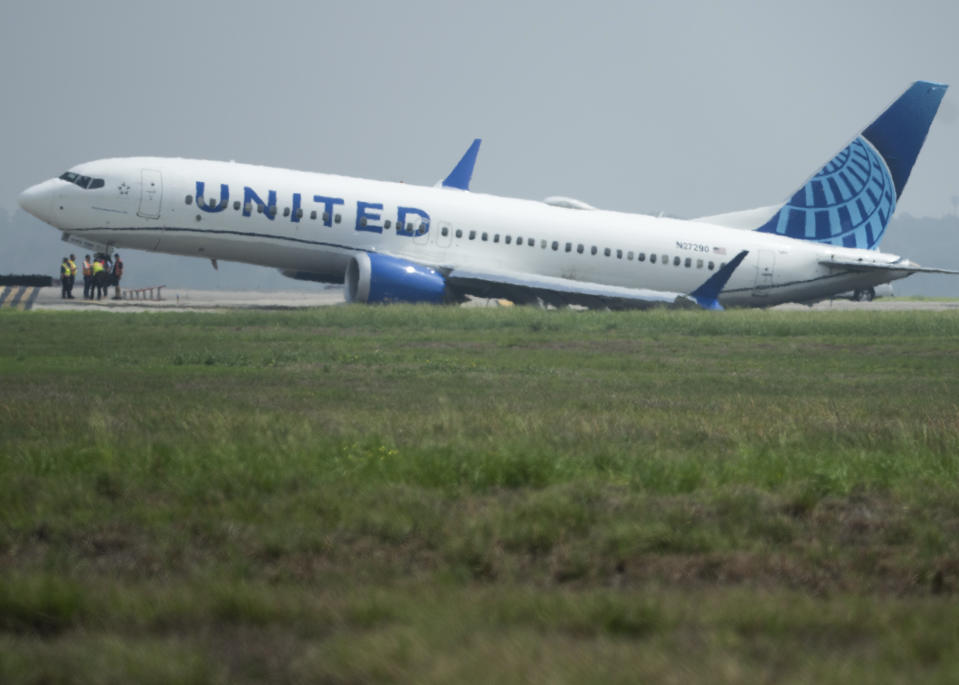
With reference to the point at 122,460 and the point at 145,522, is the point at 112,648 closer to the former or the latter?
the point at 145,522

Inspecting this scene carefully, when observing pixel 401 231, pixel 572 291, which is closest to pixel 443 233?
pixel 401 231

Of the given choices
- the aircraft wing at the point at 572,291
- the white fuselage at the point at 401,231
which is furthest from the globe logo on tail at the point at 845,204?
the aircraft wing at the point at 572,291

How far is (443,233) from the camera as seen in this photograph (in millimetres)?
39062

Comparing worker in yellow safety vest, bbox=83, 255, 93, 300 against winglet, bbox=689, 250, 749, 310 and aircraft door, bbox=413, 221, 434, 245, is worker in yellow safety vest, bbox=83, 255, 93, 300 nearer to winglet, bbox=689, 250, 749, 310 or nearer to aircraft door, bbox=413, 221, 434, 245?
aircraft door, bbox=413, 221, 434, 245

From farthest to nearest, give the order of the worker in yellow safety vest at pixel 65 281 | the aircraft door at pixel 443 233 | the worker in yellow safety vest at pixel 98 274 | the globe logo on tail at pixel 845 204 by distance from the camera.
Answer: the globe logo on tail at pixel 845 204 → the worker in yellow safety vest at pixel 65 281 → the worker in yellow safety vest at pixel 98 274 → the aircraft door at pixel 443 233

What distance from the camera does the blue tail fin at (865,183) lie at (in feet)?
146

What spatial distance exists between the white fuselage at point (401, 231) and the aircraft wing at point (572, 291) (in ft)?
1.83

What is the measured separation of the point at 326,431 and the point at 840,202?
37.0 m

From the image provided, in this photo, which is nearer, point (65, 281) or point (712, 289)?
point (712, 289)

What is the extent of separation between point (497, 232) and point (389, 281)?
4.36 metres

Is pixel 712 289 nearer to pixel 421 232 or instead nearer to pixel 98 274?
pixel 421 232

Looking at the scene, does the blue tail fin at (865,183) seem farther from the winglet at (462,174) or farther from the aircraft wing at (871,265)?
the winglet at (462,174)

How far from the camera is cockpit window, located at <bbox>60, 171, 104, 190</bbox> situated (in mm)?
36119

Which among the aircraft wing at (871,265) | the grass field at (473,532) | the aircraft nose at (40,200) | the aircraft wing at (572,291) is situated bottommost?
the grass field at (473,532)
